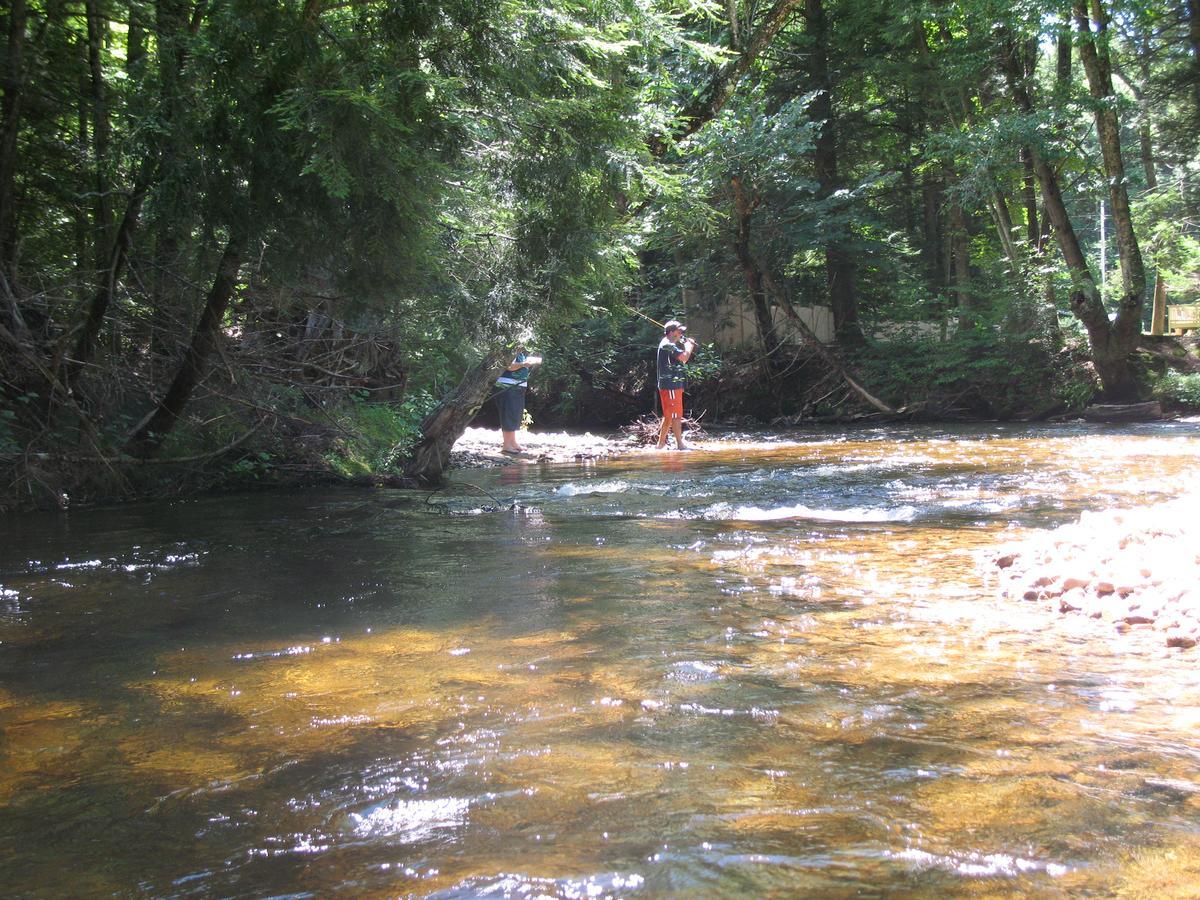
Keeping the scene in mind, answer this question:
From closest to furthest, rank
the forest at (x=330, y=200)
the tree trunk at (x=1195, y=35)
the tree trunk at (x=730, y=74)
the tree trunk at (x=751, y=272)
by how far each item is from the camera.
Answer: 1. the forest at (x=330, y=200)
2. the tree trunk at (x=730, y=74)
3. the tree trunk at (x=1195, y=35)
4. the tree trunk at (x=751, y=272)

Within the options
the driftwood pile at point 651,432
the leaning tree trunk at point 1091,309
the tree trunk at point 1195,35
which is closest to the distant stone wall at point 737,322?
the driftwood pile at point 651,432

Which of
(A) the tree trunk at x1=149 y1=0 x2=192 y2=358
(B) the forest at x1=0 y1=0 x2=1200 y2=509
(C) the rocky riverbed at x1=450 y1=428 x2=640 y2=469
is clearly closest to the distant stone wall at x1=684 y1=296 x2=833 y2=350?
(B) the forest at x1=0 y1=0 x2=1200 y2=509

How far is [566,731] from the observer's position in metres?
3.12

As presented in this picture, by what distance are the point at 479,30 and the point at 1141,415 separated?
15.3 m

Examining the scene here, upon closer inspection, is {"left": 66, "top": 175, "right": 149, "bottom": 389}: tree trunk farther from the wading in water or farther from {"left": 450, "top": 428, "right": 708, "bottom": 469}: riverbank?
the wading in water

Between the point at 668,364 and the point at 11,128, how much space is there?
930cm

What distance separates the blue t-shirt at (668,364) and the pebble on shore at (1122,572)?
9.05 meters

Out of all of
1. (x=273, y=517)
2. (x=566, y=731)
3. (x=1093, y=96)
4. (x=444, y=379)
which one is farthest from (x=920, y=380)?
(x=566, y=731)

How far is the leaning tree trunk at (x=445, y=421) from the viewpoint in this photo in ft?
36.3

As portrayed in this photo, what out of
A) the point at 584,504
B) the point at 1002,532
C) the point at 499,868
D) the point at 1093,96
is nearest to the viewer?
the point at 499,868

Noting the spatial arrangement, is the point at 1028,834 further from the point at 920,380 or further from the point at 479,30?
the point at 920,380

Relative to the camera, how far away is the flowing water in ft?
7.55

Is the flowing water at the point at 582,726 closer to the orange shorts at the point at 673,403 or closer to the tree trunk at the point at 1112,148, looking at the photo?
the orange shorts at the point at 673,403

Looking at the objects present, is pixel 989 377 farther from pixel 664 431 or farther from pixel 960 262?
pixel 664 431
